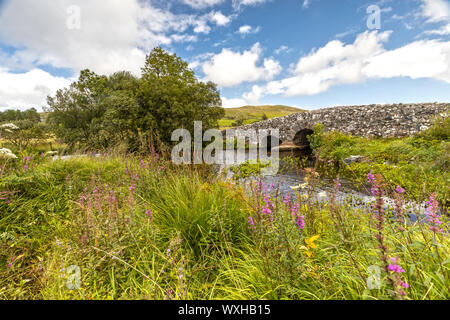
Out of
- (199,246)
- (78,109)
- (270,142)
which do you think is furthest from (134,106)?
(270,142)

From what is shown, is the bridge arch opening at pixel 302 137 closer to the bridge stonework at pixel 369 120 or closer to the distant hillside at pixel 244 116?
the bridge stonework at pixel 369 120

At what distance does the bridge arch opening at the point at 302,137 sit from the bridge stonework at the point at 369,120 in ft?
0.21

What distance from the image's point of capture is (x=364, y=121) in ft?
56.5

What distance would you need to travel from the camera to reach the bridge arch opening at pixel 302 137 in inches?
826

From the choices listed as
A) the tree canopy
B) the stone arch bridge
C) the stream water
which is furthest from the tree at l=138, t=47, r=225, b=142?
the stone arch bridge

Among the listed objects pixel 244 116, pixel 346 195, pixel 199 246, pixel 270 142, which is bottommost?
pixel 346 195

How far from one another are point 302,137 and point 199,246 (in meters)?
21.4

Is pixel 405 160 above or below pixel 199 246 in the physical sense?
above

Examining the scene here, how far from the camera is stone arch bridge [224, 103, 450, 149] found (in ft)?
48.9

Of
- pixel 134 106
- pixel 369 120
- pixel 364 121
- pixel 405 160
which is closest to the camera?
pixel 405 160

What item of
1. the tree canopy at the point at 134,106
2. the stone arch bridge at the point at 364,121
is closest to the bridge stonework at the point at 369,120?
the stone arch bridge at the point at 364,121

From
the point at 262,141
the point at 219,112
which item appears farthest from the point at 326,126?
the point at 219,112

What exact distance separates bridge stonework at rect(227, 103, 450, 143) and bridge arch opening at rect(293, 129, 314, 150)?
0.21 ft

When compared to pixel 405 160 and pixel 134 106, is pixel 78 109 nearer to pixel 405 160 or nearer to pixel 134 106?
pixel 134 106
